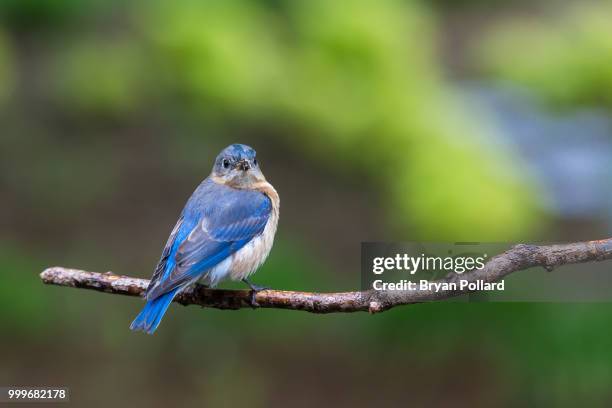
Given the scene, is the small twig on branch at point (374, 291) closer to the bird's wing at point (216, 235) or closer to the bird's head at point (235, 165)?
the bird's wing at point (216, 235)

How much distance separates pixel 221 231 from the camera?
6.64 ft

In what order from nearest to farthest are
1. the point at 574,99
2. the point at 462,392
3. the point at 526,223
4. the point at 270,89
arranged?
the point at 462,392 → the point at 526,223 → the point at 270,89 → the point at 574,99

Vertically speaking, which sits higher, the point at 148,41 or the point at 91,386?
the point at 148,41

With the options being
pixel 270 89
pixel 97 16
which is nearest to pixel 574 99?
pixel 270 89

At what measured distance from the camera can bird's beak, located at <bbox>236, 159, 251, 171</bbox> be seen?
196cm

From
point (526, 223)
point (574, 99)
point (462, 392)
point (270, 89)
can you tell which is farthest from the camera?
point (574, 99)

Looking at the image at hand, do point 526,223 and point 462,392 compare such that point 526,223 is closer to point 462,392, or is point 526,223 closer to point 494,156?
point 494,156

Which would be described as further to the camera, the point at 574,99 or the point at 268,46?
the point at 574,99

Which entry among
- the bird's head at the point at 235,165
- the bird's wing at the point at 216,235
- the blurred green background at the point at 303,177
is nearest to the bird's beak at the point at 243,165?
the bird's head at the point at 235,165

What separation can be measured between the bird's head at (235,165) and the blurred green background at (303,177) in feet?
5.83

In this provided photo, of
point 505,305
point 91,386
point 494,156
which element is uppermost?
point 494,156

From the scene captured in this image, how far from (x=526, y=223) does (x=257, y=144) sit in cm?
171

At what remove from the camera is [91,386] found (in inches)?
149

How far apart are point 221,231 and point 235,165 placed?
0.16 meters
